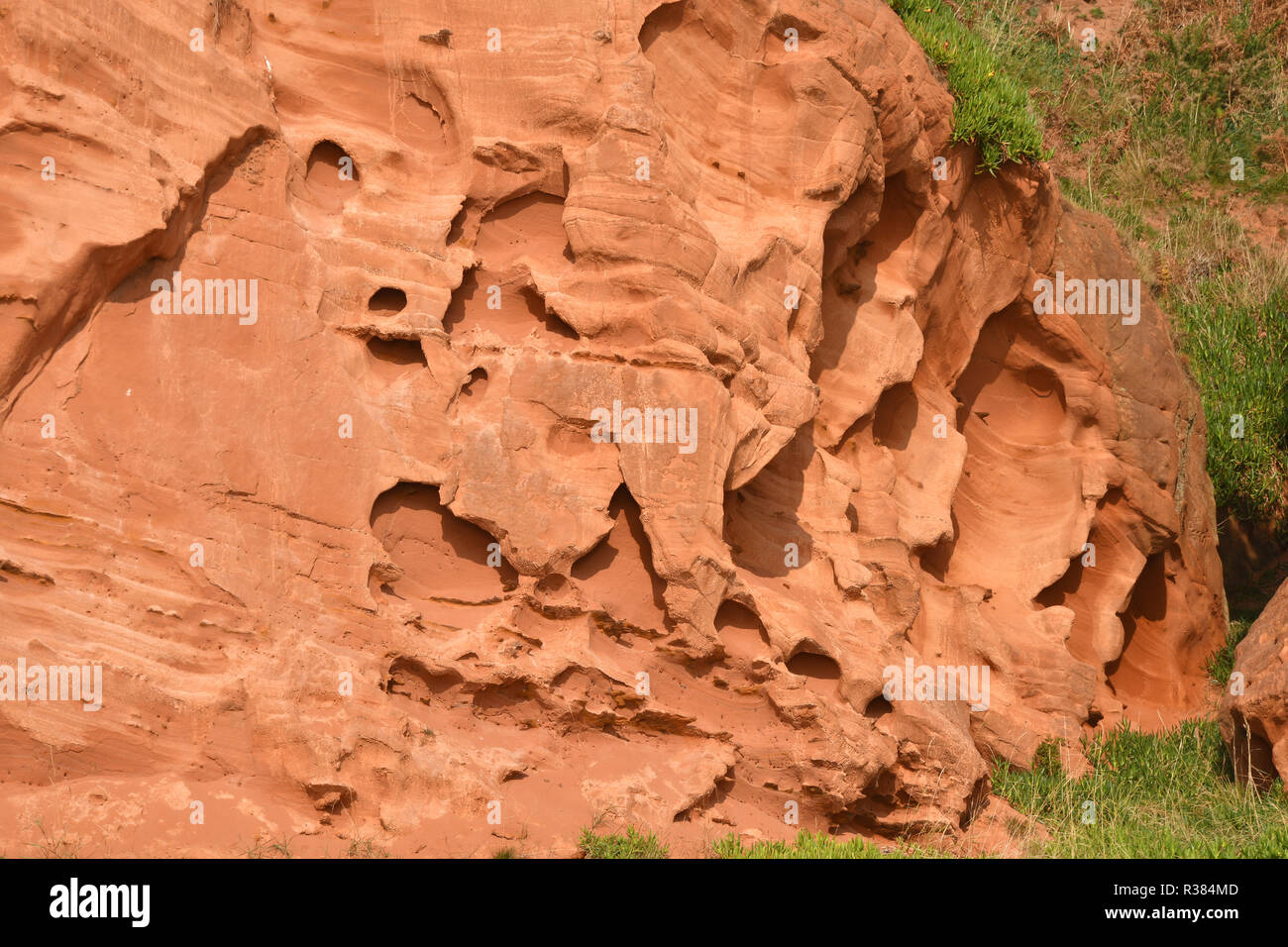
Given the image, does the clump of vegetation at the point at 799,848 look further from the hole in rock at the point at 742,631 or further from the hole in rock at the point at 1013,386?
the hole in rock at the point at 1013,386

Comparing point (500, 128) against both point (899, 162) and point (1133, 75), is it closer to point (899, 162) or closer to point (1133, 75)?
point (899, 162)

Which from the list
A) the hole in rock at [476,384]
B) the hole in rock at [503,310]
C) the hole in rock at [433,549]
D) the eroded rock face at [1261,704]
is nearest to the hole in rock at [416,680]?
the hole in rock at [433,549]

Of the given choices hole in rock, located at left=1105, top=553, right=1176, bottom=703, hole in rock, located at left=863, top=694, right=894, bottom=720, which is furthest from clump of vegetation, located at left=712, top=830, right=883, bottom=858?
hole in rock, located at left=1105, top=553, right=1176, bottom=703

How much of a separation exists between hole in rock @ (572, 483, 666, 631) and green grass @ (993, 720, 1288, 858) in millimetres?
2196

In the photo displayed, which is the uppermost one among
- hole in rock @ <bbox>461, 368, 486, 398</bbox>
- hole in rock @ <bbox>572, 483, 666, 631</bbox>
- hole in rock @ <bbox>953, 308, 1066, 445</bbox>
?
hole in rock @ <bbox>953, 308, 1066, 445</bbox>

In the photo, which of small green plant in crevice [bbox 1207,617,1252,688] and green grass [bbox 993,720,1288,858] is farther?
small green plant in crevice [bbox 1207,617,1252,688]

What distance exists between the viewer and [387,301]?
6.46 m

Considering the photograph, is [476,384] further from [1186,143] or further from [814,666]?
[1186,143]

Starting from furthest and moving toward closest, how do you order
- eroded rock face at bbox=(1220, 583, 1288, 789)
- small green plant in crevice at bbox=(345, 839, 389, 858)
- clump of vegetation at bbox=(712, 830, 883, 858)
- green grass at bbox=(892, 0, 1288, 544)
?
green grass at bbox=(892, 0, 1288, 544), eroded rock face at bbox=(1220, 583, 1288, 789), clump of vegetation at bbox=(712, 830, 883, 858), small green plant in crevice at bbox=(345, 839, 389, 858)

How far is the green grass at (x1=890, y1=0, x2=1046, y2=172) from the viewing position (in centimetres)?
880

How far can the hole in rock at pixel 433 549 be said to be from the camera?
612 centimetres

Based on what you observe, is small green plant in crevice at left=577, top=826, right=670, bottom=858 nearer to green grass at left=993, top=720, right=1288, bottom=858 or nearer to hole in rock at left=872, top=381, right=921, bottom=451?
green grass at left=993, top=720, right=1288, bottom=858

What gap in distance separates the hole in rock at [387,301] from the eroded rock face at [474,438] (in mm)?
12

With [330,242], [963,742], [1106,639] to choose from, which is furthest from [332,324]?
[1106,639]
